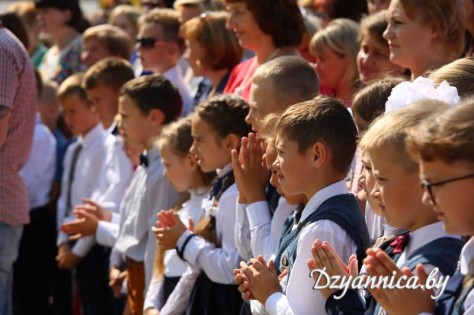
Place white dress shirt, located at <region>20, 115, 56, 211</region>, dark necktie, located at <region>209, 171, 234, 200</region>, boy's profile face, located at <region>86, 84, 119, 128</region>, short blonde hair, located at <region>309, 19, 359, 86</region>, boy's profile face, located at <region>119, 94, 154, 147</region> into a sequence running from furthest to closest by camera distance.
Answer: white dress shirt, located at <region>20, 115, 56, 211</region>
boy's profile face, located at <region>86, 84, 119, 128</region>
boy's profile face, located at <region>119, 94, 154, 147</region>
short blonde hair, located at <region>309, 19, 359, 86</region>
dark necktie, located at <region>209, 171, 234, 200</region>

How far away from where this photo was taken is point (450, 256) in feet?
10.0

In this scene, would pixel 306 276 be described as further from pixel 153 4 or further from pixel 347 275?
pixel 153 4

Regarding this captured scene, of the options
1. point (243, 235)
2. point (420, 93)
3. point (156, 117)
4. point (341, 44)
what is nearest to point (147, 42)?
point (156, 117)

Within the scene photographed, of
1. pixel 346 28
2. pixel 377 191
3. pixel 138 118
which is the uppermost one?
pixel 377 191

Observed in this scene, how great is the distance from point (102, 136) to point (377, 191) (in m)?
4.06

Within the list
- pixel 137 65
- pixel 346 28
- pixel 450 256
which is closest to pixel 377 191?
pixel 450 256

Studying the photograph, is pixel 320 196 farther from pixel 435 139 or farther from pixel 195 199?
pixel 195 199

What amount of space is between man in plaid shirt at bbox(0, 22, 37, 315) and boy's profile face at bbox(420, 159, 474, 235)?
322cm

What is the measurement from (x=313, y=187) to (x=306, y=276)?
389 mm

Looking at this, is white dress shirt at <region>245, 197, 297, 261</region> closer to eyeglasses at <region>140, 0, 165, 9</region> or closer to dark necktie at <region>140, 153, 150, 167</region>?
dark necktie at <region>140, 153, 150, 167</region>

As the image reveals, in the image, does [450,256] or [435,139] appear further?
[450,256]

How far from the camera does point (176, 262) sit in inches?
209

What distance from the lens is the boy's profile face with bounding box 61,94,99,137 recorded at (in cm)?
723

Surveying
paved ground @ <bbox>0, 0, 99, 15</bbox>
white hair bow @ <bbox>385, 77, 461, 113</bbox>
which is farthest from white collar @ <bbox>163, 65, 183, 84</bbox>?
paved ground @ <bbox>0, 0, 99, 15</bbox>
